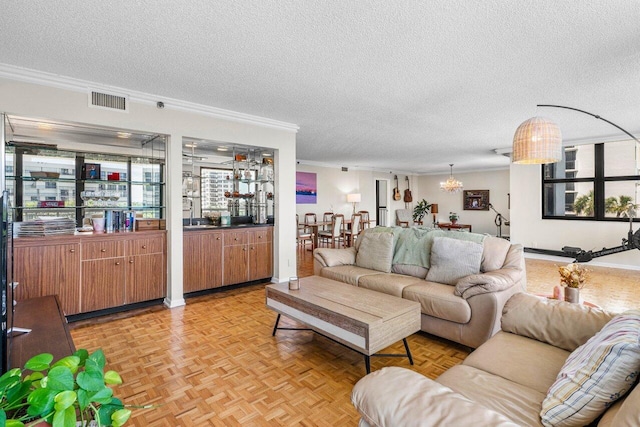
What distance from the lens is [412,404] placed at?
1.00 metres

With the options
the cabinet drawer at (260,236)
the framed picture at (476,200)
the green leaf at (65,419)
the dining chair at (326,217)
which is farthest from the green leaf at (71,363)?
the framed picture at (476,200)

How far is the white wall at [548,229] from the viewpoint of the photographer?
5.82 meters

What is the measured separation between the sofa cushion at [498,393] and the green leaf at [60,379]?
1208mm

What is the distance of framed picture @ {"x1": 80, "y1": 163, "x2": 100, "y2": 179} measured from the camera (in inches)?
144

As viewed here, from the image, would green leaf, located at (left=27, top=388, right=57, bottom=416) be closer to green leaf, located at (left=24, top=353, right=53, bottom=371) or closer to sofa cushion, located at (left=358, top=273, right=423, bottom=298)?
green leaf, located at (left=24, top=353, right=53, bottom=371)

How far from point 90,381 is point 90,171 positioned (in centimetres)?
380

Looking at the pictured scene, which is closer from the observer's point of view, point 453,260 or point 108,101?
point 453,260

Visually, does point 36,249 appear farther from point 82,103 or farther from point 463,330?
point 463,330

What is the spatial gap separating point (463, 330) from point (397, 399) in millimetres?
1824

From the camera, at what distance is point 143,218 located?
3891 millimetres

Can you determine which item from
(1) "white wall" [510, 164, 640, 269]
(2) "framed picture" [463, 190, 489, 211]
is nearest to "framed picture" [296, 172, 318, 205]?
(1) "white wall" [510, 164, 640, 269]

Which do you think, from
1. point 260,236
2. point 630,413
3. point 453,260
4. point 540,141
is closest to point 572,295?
point 453,260

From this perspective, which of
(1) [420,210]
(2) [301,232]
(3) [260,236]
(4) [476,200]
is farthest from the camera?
(1) [420,210]

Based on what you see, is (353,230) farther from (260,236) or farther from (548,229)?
(260,236)
